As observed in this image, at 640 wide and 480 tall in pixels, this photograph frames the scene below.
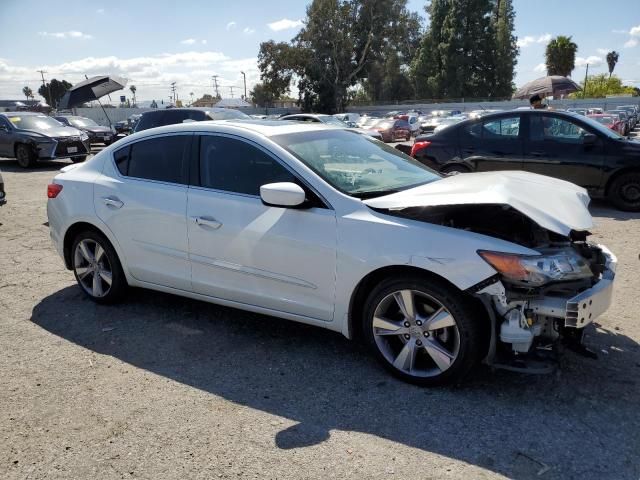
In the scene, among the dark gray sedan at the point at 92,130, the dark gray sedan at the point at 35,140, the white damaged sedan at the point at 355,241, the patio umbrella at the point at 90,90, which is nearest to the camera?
the white damaged sedan at the point at 355,241

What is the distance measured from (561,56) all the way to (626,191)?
68428 mm

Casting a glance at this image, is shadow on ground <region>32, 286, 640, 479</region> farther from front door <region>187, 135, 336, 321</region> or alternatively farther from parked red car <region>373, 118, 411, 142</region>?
parked red car <region>373, 118, 411, 142</region>

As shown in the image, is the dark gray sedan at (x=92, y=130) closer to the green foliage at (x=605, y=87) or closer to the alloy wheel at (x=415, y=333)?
the alloy wheel at (x=415, y=333)

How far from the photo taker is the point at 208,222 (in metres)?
3.84

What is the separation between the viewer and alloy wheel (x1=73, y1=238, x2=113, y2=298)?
182 inches

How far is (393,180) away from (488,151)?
538cm

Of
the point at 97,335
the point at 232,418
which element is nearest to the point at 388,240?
the point at 232,418

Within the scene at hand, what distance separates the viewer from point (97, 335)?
4168 millimetres

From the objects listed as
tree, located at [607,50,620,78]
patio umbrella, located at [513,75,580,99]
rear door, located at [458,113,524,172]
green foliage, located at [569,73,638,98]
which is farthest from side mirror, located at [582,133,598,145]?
tree, located at [607,50,620,78]

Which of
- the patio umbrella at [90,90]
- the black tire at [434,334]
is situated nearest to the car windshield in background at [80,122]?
the patio umbrella at [90,90]

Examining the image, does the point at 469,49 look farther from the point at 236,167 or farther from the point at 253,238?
the point at 253,238

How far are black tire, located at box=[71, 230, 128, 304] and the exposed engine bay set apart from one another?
2496 millimetres

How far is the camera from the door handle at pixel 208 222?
12.5 feet

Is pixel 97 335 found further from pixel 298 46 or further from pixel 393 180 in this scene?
pixel 298 46
